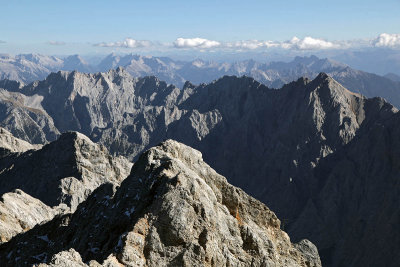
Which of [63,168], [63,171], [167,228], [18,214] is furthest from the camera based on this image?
[63,168]

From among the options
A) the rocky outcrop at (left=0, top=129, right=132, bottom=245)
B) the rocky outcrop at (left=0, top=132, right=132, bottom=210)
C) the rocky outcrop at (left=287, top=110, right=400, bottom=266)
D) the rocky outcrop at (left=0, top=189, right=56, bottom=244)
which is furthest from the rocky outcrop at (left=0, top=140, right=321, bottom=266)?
the rocky outcrop at (left=287, top=110, right=400, bottom=266)

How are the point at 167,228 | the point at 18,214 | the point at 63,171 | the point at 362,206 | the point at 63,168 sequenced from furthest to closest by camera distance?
the point at 362,206
the point at 63,168
the point at 63,171
the point at 18,214
the point at 167,228

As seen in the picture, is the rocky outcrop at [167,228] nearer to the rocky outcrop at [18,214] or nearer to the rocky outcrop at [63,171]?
the rocky outcrop at [18,214]

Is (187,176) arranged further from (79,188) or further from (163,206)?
(79,188)

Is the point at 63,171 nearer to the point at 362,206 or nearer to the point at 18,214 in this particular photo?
the point at 18,214

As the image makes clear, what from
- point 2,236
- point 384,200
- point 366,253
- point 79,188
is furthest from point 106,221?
point 384,200

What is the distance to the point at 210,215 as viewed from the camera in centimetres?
3312

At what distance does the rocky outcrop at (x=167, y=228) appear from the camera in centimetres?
2936

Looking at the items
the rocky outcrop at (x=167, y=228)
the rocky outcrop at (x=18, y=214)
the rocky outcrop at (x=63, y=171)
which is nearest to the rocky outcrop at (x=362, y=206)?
the rocky outcrop at (x=63, y=171)

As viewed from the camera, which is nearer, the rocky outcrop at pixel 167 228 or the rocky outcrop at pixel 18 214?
the rocky outcrop at pixel 167 228

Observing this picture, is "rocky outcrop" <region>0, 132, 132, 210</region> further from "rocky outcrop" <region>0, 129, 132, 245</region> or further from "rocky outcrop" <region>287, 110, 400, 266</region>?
"rocky outcrop" <region>287, 110, 400, 266</region>

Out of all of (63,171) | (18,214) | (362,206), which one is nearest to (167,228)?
(18,214)

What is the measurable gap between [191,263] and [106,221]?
10.0 meters

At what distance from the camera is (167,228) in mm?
30406
